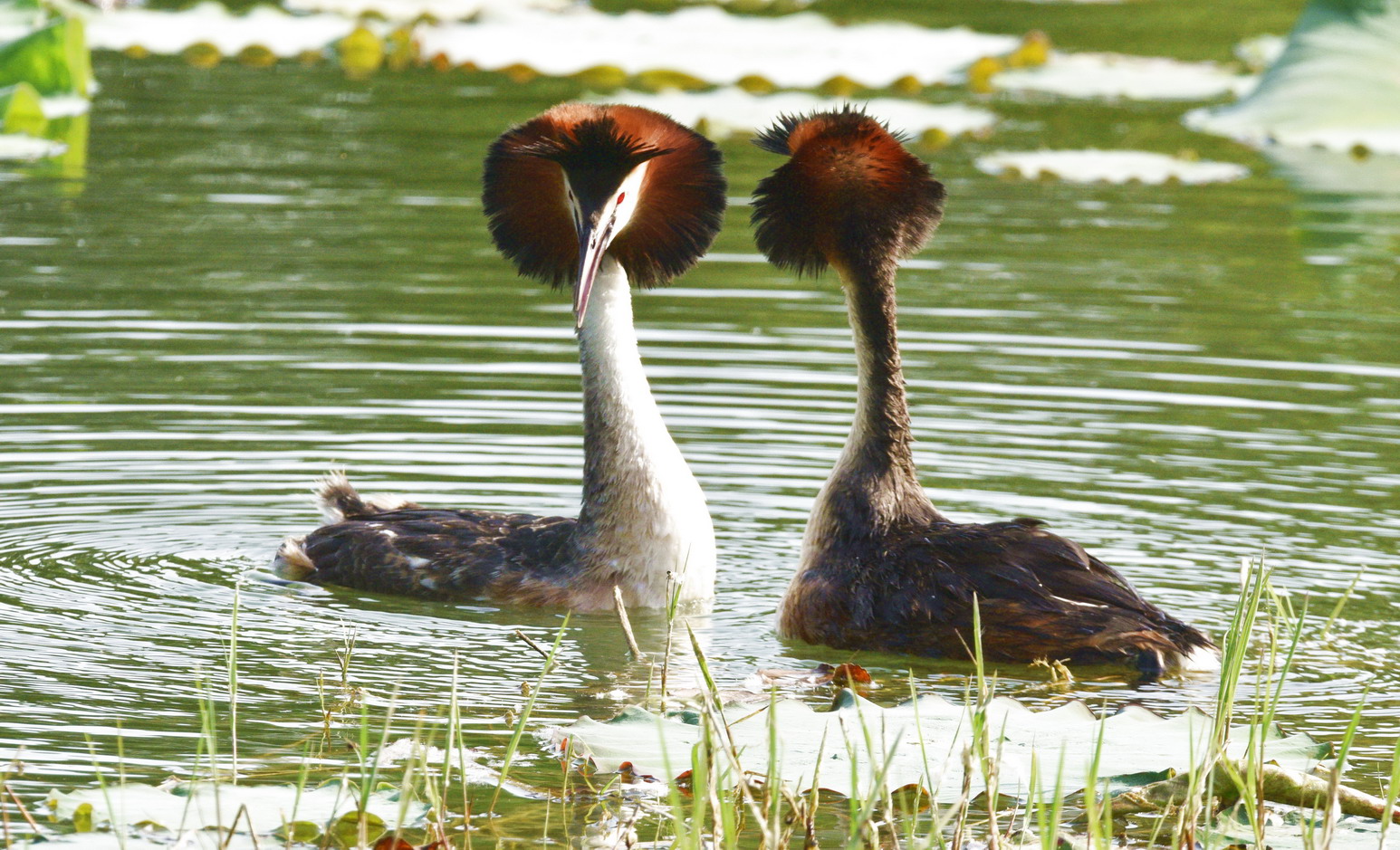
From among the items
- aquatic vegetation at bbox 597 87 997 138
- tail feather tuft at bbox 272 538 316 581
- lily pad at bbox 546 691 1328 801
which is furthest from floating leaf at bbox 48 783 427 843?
aquatic vegetation at bbox 597 87 997 138

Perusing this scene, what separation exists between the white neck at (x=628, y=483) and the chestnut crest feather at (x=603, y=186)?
173 millimetres

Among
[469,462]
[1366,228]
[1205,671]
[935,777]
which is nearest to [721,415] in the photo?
[469,462]

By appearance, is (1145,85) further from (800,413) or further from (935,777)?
(935,777)

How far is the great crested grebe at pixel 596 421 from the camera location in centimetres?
719

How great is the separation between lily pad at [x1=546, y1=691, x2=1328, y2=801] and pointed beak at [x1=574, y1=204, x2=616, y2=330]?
1.85m

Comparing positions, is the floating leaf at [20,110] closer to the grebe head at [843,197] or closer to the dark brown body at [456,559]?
the dark brown body at [456,559]

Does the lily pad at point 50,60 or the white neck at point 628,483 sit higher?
the lily pad at point 50,60

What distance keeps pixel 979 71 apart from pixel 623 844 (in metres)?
13.6

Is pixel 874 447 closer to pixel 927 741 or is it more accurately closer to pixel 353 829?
pixel 927 741

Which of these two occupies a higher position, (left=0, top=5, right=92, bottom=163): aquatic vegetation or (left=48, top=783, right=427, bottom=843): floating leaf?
(left=0, top=5, right=92, bottom=163): aquatic vegetation

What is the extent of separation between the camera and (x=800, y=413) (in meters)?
9.67

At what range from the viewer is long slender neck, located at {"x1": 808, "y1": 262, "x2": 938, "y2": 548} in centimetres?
684

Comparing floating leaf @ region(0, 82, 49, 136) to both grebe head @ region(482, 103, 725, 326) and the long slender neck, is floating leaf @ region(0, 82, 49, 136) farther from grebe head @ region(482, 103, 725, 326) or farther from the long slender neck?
the long slender neck

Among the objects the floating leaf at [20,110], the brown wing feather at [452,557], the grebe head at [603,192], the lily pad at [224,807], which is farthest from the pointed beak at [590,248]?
the floating leaf at [20,110]
